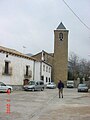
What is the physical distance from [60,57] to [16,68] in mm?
30519

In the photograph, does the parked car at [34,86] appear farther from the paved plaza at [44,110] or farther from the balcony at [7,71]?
the paved plaza at [44,110]

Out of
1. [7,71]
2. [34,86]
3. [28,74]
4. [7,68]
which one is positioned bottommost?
[34,86]

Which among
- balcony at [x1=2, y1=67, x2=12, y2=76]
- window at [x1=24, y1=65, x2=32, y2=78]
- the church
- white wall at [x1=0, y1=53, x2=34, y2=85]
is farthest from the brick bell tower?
balcony at [x1=2, y1=67, x2=12, y2=76]

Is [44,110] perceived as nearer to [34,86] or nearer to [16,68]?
[34,86]

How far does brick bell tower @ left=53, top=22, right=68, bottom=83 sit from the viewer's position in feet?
254

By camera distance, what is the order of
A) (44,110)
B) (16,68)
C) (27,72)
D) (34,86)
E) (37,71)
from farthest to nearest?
1. (37,71)
2. (27,72)
3. (16,68)
4. (34,86)
5. (44,110)

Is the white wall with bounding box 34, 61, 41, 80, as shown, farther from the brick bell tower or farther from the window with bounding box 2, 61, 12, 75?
the brick bell tower

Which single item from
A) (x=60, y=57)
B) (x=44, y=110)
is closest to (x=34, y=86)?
(x=44, y=110)

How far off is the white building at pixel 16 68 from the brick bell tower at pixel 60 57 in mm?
17567

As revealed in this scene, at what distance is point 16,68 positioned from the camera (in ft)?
159

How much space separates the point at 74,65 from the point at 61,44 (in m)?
19.6

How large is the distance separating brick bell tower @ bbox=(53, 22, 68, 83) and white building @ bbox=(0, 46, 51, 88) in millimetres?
17567

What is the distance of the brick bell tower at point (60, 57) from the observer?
77444 mm

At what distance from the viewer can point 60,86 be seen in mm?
32000
